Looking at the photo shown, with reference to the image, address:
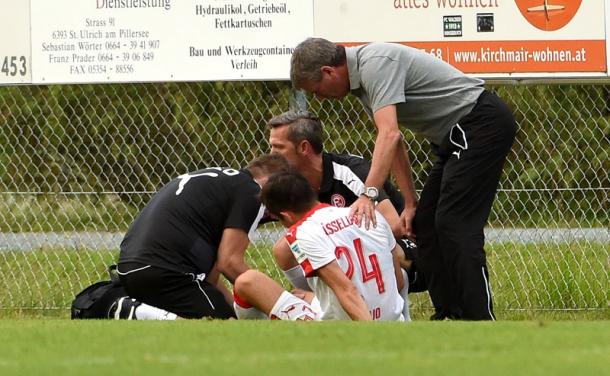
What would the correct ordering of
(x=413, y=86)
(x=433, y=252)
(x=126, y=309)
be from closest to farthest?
(x=413, y=86) < (x=126, y=309) < (x=433, y=252)

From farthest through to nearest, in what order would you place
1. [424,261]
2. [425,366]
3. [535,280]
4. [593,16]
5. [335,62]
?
1. [535,280]
2. [593,16]
3. [424,261]
4. [335,62]
5. [425,366]

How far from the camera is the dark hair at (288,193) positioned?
23.0 feet

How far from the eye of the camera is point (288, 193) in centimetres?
702

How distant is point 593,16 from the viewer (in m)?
8.98

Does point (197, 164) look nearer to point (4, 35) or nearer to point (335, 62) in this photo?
point (4, 35)

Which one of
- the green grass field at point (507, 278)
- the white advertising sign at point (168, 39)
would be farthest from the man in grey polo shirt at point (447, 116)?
the green grass field at point (507, 278)

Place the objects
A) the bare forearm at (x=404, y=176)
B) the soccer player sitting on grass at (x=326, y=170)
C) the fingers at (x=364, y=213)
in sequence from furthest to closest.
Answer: the soccer player sitting on grass at (x=326, y=170)
the bare forearm at (x=404, y=176)
the fingers at (x=364, y=213)

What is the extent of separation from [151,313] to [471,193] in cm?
177

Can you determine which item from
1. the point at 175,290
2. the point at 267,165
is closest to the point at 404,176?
the point at 267,165

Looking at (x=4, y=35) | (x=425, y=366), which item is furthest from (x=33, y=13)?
(x=425, y=366)

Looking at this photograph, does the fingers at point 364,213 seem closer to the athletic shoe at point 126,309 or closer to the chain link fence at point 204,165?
the athletic shoe at point 126,309

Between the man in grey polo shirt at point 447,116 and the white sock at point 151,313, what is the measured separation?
137 centimetres

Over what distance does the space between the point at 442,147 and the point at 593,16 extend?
1932 mm

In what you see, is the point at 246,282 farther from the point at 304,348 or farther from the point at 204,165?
the point at 204,165
